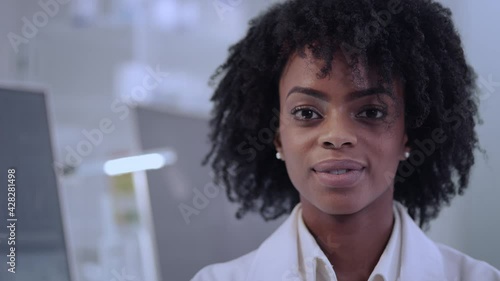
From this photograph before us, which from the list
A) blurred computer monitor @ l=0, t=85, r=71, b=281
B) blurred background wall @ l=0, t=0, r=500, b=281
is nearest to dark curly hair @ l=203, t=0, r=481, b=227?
blurred background wall @ l=0, t=0, r=500, b=281

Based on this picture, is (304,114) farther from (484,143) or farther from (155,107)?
(155,107)

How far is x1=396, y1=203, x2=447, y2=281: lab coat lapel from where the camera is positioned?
3.24ft

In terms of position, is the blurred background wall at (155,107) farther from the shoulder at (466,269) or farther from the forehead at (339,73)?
the forehead at (339,73)

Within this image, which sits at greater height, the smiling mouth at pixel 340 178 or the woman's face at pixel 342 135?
the woman's face at pixel 342 135

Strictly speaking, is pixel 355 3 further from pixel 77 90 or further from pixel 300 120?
pixel 77 90

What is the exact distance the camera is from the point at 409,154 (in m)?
1.12

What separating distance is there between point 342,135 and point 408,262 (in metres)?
0.26

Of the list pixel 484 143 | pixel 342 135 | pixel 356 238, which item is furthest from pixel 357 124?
pixel 484 143

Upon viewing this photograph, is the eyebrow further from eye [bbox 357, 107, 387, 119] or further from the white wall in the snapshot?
the white wall

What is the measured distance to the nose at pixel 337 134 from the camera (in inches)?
37.2

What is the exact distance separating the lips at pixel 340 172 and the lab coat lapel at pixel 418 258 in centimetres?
17

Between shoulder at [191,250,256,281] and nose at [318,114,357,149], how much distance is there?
31 cm

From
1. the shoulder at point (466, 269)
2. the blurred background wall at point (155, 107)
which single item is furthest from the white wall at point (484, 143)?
the shoulder at point (466, 269)

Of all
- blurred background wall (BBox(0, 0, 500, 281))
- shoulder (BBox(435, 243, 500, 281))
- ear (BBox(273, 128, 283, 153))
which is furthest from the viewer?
blurred background wall (BBox(0, 0, 500, 281))
